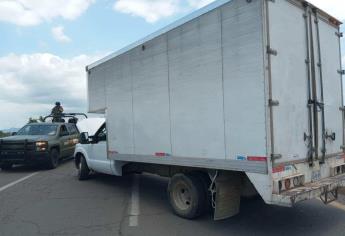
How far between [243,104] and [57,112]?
18.0 meters

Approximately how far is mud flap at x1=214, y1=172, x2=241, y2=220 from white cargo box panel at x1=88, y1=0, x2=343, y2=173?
1.09 feet

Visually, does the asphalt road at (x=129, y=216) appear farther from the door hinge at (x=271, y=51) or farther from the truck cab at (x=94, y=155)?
the door hinge at (x=271, y=51)

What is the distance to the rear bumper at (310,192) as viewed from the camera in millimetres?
5152

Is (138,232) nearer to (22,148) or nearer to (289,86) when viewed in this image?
(289,86)

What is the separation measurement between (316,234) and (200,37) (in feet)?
11.5

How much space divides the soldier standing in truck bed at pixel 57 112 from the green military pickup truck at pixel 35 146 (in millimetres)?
4903

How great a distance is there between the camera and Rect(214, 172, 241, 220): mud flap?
6055 millimetres

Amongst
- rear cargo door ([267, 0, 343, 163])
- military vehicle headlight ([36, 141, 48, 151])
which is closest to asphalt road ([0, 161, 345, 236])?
rear cargo door ([267, 0, 343, 163])

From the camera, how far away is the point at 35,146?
1476 centimetres

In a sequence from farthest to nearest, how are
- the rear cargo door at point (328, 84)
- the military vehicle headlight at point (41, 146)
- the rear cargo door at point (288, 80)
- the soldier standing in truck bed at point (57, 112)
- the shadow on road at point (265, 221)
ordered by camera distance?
the soldier standing in truck bed at point (57, 112), the military vehicle headlight at point (41, 146), the rear cargo door at point (328, 84), the shadow on road at point (265, 221), the rear cargo door at point (288, 80)

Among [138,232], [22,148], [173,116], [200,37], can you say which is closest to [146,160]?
[173,116]

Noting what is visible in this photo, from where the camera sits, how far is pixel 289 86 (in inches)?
225

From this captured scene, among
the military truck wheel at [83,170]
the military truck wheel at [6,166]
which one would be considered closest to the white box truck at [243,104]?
the military truck wheel at [83,170]

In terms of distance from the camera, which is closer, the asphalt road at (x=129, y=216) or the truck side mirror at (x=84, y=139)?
the asphalt road at (x=129, y=216)
